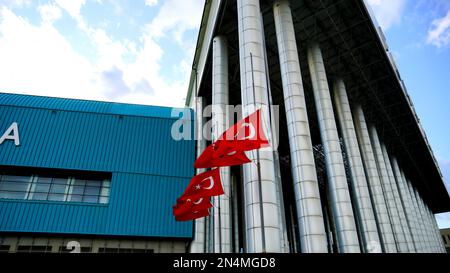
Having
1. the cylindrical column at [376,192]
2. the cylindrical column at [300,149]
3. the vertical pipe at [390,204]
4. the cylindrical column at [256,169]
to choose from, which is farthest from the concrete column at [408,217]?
the cylindrical column at [256,169]

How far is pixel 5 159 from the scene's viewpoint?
79.1 ft

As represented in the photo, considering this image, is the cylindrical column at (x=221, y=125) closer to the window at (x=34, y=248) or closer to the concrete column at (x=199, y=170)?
the concrete column at (x=199, y=170)

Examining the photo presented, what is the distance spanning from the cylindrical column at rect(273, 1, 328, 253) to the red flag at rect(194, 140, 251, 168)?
7.33 m

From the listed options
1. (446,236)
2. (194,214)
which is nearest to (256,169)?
(194,214)

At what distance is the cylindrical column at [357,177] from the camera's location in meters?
24.5

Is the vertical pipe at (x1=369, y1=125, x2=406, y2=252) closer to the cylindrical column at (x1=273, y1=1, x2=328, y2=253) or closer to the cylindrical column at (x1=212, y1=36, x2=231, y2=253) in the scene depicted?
the cylindrical column at (x1=273, y1=1, x2=328, y2=253)

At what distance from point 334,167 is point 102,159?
19.8m

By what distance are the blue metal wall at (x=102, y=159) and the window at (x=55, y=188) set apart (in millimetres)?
1056

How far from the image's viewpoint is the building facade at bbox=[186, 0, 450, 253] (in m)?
15.9

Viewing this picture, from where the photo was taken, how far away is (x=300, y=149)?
61.0 ft

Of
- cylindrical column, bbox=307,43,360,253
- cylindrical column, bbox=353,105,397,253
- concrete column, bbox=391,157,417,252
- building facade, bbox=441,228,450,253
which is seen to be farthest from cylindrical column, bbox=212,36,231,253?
building facade, bbox=441,228,450,253
